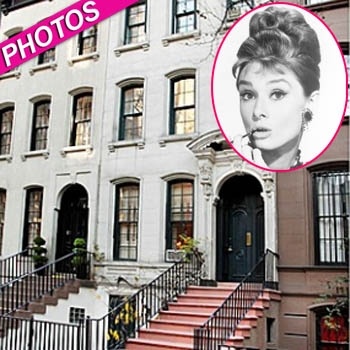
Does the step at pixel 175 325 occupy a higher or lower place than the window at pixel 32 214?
lower

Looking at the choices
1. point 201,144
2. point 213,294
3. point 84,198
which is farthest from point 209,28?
point 213,294

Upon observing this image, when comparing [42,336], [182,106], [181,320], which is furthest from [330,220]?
[42,336]

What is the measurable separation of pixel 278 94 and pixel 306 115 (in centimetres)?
91

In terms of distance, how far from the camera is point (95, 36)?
571 inches

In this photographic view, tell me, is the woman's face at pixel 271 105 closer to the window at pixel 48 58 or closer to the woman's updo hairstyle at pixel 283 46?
the woman's updo hairstyle at pixel 283 46

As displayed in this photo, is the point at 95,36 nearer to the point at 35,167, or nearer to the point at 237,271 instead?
the point at 35,167

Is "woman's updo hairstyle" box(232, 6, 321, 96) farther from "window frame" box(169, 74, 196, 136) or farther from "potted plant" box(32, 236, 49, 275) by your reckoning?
"potted plant" box(32, 236, 49, 275)

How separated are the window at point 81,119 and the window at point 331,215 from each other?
663 cm

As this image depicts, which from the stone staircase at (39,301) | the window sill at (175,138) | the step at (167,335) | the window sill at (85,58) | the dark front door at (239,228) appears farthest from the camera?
the window sill at (85,58)

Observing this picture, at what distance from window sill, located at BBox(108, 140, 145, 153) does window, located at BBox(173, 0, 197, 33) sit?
123 inches

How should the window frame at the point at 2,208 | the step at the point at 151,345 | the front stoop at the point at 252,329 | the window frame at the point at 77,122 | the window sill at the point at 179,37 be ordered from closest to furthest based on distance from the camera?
the front stoop at the point at 252,329
the step at the point at 151,345
the window sill at the point at 179,37
the window frame at the point at 77,122
the window frame at the point at 2,208

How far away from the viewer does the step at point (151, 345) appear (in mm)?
Result: 8625

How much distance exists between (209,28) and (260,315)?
711cm

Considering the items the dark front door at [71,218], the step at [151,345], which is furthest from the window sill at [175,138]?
the step at [151,345]
